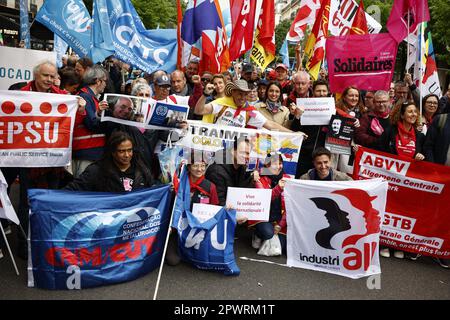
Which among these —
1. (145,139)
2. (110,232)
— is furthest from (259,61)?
(110,232)

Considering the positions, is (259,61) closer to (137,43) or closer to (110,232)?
(137,43)

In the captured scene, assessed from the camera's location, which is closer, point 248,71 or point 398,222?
point 398,222

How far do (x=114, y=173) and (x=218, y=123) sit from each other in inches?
61.6

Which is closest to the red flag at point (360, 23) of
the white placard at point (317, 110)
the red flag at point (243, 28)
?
the red flag at point (243, 28)

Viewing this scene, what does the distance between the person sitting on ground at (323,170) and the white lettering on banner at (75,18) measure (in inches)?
188

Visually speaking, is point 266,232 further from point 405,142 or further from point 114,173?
point 405,142

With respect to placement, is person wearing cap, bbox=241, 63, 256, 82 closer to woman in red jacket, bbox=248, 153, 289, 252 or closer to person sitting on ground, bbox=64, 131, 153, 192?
woman in red jacket, bbox=248, 153, 289, 252

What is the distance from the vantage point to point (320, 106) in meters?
5.13

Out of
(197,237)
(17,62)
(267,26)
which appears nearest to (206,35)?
(267,26)

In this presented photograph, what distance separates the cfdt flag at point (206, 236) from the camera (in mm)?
4125

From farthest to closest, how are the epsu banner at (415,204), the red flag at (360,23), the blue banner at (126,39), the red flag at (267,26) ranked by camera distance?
the red flag at (360,23) → the red flag at (267,26) → the blue banner at (126,39) → the epsu banner at (415,204)

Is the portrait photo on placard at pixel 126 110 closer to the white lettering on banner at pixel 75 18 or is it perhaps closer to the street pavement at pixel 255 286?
the street pavement at pixel 255 286

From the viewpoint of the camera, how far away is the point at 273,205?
16.0 feet

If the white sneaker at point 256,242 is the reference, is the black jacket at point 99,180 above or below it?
above
